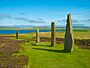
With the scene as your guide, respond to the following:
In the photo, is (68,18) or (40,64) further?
(68,18)

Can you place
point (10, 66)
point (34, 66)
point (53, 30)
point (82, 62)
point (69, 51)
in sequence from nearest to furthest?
1. point (10, 66)
2. point (34, 66)
3. point (82, 62)
4. point (69, 51)
5. point (53, 30)

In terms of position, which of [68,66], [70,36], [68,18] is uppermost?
[68,18]

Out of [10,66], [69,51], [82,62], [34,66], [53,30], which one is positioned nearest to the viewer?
[10,66]

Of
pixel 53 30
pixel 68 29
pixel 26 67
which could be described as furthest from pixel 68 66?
pixel 53 30

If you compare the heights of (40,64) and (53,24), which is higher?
(53,24)

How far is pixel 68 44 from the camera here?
34750mm

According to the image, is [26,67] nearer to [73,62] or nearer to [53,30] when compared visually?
[73,62]

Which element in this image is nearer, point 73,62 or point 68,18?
point 73,62

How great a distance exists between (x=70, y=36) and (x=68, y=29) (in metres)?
1.28

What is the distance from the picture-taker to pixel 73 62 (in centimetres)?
2523

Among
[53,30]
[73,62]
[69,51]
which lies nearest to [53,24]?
[53,30]

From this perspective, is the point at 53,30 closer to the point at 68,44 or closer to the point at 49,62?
the point at 68,44

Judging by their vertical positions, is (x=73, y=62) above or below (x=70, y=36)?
below

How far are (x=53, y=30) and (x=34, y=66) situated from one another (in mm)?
21884
